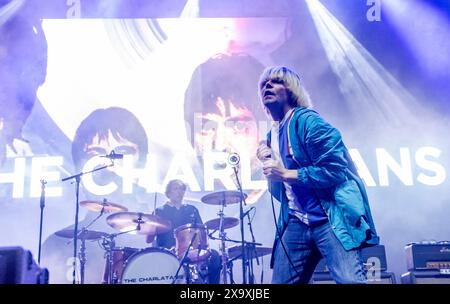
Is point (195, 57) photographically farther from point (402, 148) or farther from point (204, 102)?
point (402, 148)

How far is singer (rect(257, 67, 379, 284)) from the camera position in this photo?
10.5 feet

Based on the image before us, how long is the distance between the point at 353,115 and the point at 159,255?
237 cm

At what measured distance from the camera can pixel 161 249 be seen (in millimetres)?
4992

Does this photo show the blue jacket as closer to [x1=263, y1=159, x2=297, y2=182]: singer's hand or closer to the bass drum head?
[x1=263, y1=159, x2=297, y2=182]: singer's hand

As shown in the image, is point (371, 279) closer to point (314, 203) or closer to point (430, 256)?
point (430, 256)

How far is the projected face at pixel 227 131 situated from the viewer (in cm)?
566

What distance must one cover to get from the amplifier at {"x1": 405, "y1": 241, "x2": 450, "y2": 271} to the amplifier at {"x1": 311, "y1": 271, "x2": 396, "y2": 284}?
22 cm

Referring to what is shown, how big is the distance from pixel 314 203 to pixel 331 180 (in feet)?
0.54

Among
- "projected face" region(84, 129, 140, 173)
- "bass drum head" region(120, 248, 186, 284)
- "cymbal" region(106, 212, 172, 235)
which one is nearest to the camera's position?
"bass drum head" region(120, 248, 186, 284)

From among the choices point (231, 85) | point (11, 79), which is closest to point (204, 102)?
point (231, 85)

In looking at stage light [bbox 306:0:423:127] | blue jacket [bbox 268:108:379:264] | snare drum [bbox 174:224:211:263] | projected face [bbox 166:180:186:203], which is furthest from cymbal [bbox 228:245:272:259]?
blue jacket [bbox 268:108:379:264]

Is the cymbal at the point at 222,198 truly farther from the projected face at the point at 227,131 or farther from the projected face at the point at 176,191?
the projected face at the point at 227,131

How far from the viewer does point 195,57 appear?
19.5 ft

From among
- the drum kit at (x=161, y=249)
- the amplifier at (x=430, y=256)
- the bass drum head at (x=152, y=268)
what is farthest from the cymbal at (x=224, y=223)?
the amplifier at (x=430, y=256)
